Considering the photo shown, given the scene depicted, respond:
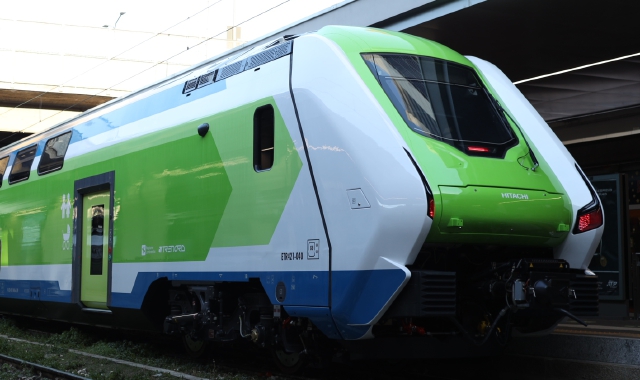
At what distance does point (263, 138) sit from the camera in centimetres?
760

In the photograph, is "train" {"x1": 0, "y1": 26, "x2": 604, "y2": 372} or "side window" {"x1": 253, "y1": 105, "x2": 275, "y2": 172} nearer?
"train" {"x1": 0, "y1": 26, "x2": 604, "y2": 372}

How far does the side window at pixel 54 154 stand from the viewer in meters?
12.1

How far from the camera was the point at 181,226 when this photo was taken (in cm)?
864

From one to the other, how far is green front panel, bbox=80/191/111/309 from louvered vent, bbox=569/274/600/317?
602 centimetres

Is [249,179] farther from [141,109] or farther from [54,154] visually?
[54,154]

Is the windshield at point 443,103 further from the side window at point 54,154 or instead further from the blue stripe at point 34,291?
the side window at point 54,154

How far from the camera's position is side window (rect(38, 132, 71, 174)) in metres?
12.1

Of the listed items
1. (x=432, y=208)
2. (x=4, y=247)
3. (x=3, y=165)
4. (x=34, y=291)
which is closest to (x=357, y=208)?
(x=432, y=208)

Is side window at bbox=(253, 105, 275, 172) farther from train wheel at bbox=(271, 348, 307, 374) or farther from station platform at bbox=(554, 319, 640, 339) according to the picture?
station platform at bbox=(554, 319, 640, 339)

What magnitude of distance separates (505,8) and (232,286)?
5091mm

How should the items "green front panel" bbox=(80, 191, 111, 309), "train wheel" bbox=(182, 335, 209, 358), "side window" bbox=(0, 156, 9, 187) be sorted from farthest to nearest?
"side window" bbox=(0, 156, 9, 187), "green front panel" bbox=(80, 191, 111, 309), "train wheel" bbox=(182, 335, 209, 358)

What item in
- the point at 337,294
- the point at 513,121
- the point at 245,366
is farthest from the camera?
the point at 245,366

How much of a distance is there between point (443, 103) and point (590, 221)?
1.72m

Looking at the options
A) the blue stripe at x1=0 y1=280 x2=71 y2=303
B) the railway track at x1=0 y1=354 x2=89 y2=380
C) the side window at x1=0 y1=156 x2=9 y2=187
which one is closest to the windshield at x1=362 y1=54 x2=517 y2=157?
the railway track at x1=0 y1=354 x2=89 y2=380
